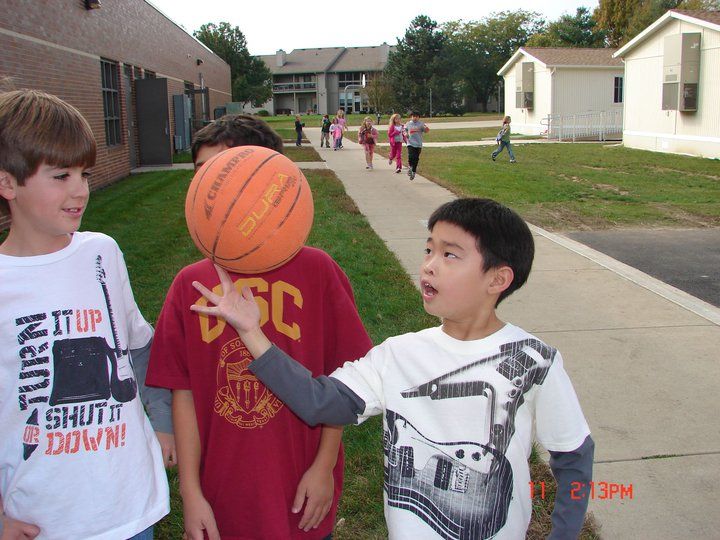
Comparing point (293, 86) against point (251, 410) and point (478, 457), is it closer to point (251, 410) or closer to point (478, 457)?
point (251, 410)

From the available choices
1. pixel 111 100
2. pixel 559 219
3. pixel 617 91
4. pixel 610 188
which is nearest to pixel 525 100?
pixel 617 91

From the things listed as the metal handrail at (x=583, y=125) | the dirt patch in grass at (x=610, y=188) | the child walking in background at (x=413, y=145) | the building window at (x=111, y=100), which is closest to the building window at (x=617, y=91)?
the metal handrail at (x=583, y=125)

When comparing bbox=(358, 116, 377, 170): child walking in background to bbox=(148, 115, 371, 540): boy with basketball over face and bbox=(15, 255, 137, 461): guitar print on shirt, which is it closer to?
bbox=(148, 115, 371, 540): boy with basketball over face

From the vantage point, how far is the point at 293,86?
109438 mm

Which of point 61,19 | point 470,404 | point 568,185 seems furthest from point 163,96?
point 470,404

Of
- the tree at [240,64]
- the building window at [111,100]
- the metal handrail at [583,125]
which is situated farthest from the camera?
the tree at [240,64]

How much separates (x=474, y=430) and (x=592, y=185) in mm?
14588

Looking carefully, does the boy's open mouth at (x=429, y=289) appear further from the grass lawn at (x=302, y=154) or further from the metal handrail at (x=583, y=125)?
the metal handrail at (x=583, y=125)

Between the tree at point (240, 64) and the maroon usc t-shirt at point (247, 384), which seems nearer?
the maroon usc t-shirt at point (247, 384)

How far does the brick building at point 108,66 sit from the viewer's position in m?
12.4

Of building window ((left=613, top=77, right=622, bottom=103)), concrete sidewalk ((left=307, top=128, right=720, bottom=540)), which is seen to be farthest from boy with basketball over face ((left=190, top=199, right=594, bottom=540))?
building window ((left=613, top=77, right=622, bottom=103))

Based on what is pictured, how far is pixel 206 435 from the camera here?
2068 millimetres

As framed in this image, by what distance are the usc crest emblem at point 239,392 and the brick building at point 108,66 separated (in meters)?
9.27

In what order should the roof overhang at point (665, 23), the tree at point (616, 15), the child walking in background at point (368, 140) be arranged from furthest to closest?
the tree at point (616, 15), the roof overhang at point (665, 23), the child walking in background at point (368, 140)
